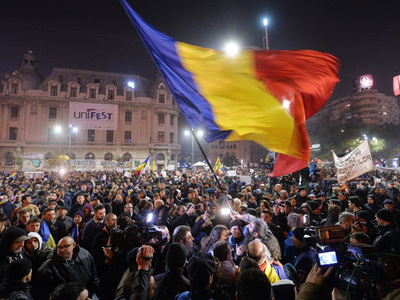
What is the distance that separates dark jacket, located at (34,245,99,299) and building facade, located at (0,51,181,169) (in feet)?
134

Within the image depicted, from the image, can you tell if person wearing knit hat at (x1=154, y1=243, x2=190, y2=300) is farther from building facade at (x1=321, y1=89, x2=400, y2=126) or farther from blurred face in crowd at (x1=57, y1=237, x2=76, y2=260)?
building facade at (x1=321, y1=89, x2=400, y2=126)

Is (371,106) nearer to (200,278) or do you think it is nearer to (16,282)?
(200,278)

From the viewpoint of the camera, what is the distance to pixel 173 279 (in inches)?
99.7

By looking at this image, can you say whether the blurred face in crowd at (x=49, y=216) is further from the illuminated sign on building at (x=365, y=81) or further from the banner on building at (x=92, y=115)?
the illuminated sign on building at (x=365, y=81)

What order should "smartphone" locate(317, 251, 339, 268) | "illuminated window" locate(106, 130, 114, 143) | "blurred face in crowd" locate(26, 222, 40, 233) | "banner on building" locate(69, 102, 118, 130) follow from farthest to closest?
"illuminated window" locate(106, 130, 114, 143)
"banner on building" locate(69, 102, 118, 130)
"blurred face in crowd" locate(26, 222, 40, 233)
"smartphone" locate(317, 251, 339, 268)

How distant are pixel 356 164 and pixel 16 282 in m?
12.3

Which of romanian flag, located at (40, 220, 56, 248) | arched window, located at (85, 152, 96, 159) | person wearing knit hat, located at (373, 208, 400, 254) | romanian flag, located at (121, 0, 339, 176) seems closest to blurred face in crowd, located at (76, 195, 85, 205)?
romanian flag, located at (40, 220, 56, 248)

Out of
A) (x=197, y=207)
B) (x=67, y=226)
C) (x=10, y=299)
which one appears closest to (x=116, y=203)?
(x=67, y=226)

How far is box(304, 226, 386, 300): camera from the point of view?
6.25ft

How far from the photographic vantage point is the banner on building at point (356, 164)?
10.2 m

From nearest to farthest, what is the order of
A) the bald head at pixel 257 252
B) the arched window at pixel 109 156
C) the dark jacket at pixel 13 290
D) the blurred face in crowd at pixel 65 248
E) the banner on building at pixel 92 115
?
1. the dark jacket at pixel 13 290
2. the bald head at pixel 257 252
3. the blurred face in crowd at pixel 65 248
4. the banner on building at pixel 92 115
5. the arched window at pixel 109 156

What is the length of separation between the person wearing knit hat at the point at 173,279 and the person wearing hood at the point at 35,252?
226 centimetres

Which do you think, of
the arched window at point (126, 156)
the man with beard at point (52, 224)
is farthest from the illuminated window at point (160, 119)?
the man with beard at point (52, 224)

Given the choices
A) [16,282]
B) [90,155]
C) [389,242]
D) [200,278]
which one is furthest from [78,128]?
[389,242]
